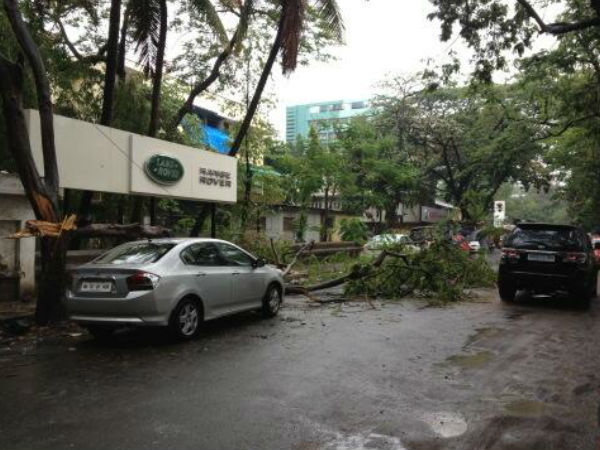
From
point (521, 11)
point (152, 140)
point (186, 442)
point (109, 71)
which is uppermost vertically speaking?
point (521, 11)

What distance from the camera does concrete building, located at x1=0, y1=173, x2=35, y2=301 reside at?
11.0m

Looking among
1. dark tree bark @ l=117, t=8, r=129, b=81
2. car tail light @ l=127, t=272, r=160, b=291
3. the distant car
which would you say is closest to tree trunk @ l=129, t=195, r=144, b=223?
dark tree bark @ l=117, t=8, r=129, b=81

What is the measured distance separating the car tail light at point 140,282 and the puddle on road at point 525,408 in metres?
4.69

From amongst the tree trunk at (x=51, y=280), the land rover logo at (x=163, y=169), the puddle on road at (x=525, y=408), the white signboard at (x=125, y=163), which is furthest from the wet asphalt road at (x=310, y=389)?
the land rover logo at (x=163, y=169)

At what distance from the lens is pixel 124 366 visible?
6.84 metres

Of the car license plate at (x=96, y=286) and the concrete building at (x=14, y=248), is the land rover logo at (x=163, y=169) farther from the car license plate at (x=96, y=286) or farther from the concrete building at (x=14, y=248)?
the car license plate at (x=96, y=286)

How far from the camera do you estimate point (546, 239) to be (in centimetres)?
1216

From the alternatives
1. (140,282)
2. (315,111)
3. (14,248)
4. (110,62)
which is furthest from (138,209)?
(315,111)

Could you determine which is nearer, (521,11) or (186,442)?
(186,442)

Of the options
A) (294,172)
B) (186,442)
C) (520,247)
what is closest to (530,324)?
(520,247)

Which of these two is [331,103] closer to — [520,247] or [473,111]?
[473,111]

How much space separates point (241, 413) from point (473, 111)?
37.1m

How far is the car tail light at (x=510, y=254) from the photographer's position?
12.3 metres

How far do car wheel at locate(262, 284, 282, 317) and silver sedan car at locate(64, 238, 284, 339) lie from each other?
73 centimetres
